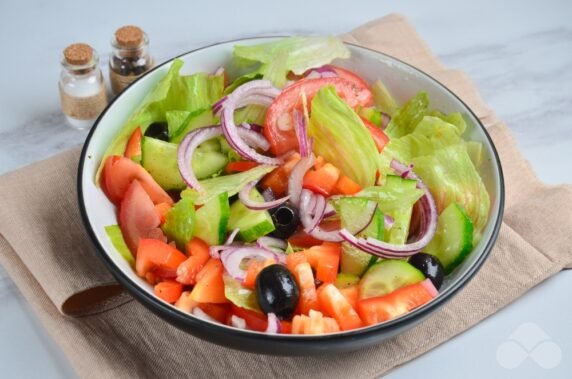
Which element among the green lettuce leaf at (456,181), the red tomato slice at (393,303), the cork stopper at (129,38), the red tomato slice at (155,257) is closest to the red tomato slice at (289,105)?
the green lettuce leaf at (456,181)

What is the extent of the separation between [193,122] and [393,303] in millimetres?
768

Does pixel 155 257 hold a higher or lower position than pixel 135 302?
higher

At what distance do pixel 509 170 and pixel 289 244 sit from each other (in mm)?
945

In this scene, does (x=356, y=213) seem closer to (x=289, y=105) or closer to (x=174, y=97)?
(x=289, y=105)

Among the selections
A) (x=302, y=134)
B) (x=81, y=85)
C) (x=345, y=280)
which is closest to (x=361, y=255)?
(x=345, y=280)

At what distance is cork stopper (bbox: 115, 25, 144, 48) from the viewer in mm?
2992

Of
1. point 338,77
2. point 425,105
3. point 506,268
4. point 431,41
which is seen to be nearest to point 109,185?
point 338,77

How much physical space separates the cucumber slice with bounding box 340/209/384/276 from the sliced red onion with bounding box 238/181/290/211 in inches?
7.8

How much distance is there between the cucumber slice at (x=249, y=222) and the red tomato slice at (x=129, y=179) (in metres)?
0.19

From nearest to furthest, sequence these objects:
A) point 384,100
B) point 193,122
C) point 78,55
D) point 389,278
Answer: point 389,278 → point 193,122 → point 384,100 → point 78,55

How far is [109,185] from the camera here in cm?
230

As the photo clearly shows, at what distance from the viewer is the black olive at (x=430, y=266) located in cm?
211

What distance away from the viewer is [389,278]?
208 cm

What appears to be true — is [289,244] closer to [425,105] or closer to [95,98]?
[425,105]
